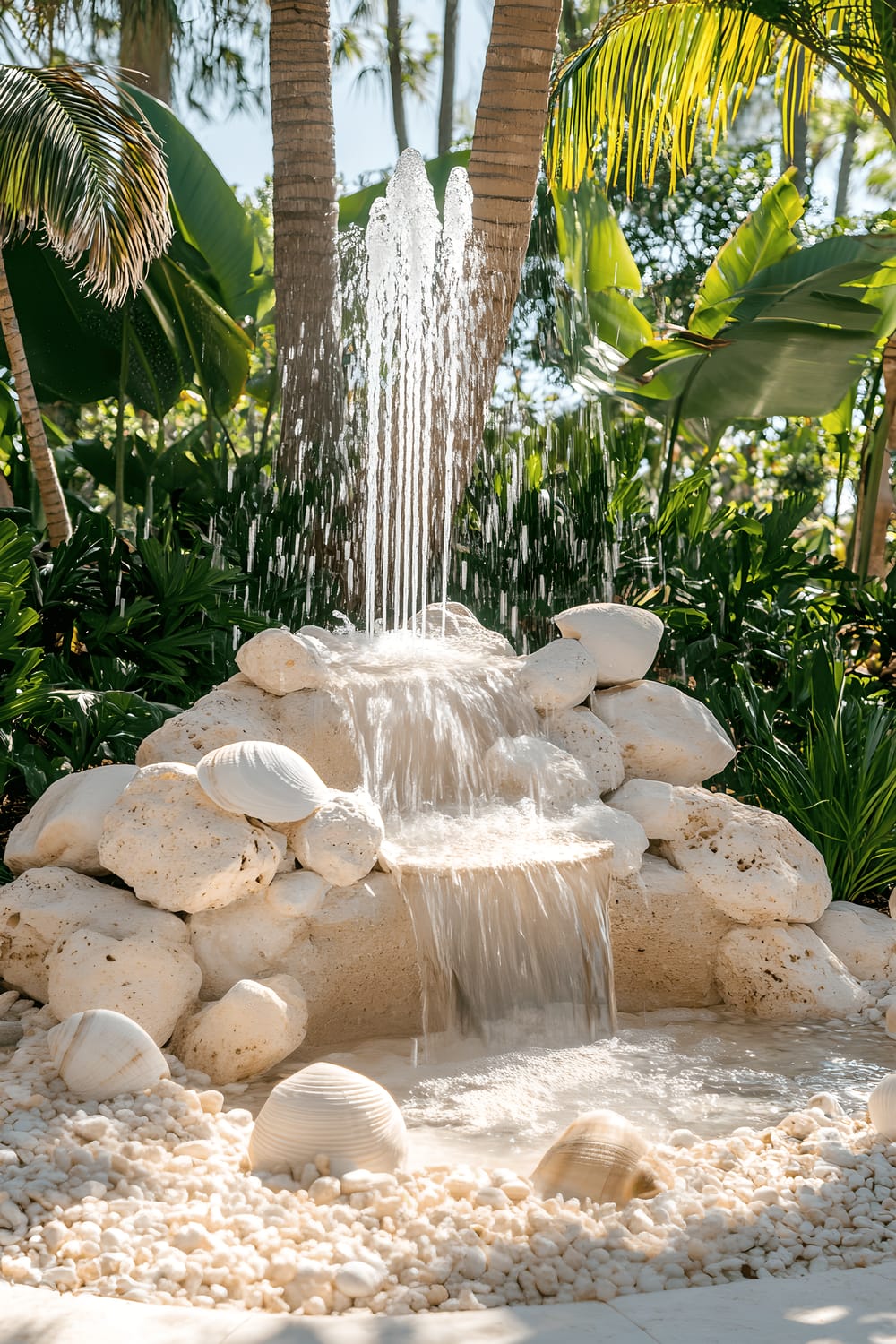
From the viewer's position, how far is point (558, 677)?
193 inches

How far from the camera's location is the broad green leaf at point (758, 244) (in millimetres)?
10203

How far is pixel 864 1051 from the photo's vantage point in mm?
4125

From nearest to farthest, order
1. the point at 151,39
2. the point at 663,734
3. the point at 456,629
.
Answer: the point at 663,734 → the point at 456,629 → the point at 151,39

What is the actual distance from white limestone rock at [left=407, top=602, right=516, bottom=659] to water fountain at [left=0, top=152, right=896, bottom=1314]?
0.05 ft

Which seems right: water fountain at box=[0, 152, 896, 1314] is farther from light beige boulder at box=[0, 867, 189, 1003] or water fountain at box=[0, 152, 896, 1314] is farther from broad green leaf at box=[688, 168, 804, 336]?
broad green leaf at box=[688, 168, 804, 336]

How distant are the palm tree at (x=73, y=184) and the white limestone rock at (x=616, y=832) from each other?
12.4 feet

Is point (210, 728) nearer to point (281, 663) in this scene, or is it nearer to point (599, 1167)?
point (281, 663)

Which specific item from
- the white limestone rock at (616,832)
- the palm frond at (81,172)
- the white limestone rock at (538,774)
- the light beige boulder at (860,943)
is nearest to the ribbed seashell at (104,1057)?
the white limestone rock at (616,832)

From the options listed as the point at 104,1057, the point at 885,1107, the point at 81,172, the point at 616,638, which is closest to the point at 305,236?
the point at 81,172

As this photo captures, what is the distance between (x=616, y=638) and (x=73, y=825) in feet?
7.22

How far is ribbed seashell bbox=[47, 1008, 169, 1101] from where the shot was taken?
131 inches

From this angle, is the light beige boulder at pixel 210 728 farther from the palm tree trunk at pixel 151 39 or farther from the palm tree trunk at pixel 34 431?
the palm tree trunk at pixel 151 39

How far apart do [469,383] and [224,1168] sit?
528 cm

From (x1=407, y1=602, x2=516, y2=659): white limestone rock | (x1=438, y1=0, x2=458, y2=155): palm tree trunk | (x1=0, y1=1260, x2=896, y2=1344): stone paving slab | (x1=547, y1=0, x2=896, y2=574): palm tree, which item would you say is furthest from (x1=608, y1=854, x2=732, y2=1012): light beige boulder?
(x1=438, y1=0, x2=458, y2=155): palm tree trunk
